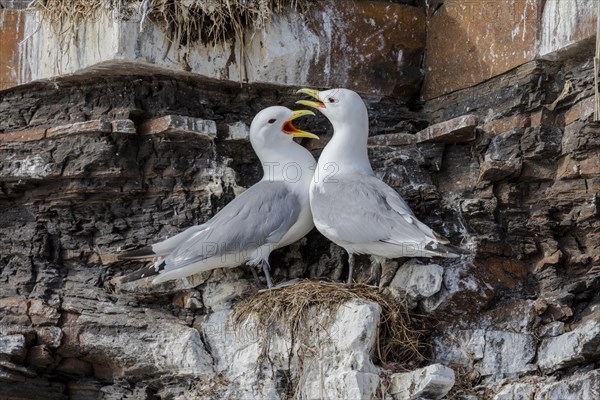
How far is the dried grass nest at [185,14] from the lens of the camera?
7930mm

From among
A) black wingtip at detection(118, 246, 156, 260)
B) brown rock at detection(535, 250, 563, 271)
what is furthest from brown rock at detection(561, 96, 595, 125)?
black wingtip at detection(118, 246, 156, 260)

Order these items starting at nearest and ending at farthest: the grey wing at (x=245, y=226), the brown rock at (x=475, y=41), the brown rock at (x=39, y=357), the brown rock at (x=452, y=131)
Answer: the grey wing at (x=245, y=226), the brown rock at (x=39, y=357), the brown rock at (x=475, y=41), the brown rock at (x=452, y=131)

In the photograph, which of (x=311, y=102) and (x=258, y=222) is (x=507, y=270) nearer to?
(x=258, y=222)

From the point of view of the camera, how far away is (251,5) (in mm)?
8078

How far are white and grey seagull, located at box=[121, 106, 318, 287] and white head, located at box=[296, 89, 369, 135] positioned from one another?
11 centimetres

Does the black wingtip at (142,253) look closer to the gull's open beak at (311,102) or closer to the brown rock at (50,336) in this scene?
the brown rock at (50,336)

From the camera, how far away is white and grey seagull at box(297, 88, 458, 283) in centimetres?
720

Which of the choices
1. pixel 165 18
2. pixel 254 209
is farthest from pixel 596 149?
pixel 165 18

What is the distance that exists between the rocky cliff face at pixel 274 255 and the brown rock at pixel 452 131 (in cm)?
1

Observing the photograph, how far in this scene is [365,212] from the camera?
739cm

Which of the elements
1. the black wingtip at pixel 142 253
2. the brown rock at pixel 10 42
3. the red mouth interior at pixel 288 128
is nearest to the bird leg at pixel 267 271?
the black wingtip at pixel 142 253

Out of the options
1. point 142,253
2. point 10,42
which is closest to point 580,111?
point 142,253

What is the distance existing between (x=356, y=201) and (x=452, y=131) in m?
0.87

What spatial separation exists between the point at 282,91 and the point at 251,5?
616mm
